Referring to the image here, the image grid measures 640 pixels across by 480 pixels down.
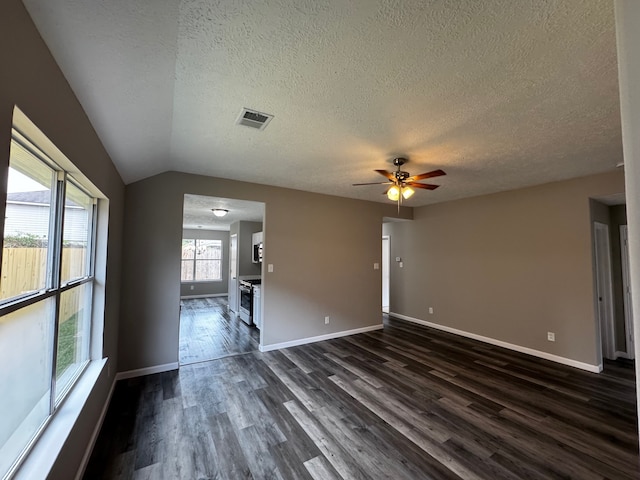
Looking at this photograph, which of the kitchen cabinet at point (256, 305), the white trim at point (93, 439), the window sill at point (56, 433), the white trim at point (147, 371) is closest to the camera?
the window sill at point (56, 433)

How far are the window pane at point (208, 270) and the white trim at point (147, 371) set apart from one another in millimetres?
6224

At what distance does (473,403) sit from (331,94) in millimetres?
3090

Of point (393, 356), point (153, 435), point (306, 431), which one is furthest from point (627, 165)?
point (393, 356)

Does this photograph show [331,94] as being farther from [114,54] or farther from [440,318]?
[440,318]

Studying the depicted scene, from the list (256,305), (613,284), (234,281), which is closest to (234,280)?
(234,281)

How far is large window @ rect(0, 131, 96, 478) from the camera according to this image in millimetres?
1162

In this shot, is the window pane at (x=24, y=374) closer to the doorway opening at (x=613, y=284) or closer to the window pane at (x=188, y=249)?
the doorway opening at (x=613, y=284)

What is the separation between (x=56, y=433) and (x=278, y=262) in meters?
2.93

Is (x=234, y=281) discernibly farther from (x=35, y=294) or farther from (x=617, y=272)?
(x=617, y=272)

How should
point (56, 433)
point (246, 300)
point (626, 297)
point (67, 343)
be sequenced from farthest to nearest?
point (246, 300) → point (626, 297) → point (67, 343) → point (56, 433)

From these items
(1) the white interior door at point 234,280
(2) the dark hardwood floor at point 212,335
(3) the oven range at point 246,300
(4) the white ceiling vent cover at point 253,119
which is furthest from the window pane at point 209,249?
(4) the white ceiling vent cover at point 253,119

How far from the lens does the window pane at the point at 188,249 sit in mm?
9133

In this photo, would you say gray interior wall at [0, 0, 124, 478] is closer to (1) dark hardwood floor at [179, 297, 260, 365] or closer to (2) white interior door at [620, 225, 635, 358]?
(1) dark hardwood floor at [179, 297, 260, 365]

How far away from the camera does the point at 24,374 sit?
1.32 m
